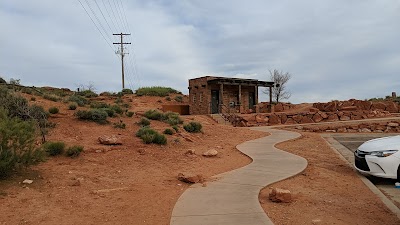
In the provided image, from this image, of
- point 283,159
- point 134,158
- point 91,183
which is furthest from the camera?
point 283,159

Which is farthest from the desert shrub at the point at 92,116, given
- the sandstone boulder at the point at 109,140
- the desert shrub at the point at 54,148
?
the desert shrub at the point at 54,148

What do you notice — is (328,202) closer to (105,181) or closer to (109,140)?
(105,181)

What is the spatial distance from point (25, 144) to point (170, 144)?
548 centimetres

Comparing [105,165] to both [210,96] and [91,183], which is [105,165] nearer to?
[91,183]

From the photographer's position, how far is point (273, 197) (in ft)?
20.0

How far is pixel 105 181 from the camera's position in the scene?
745 cm

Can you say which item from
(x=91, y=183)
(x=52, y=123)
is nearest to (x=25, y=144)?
(x=91, y=183)

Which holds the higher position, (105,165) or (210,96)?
(210,96)

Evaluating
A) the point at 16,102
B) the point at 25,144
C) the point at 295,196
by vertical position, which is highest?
the point at 16,102

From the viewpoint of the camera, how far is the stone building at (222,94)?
33.8 meters

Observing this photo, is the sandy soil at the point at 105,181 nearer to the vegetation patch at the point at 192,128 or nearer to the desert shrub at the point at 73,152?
the desert shrub at the point at 73,152

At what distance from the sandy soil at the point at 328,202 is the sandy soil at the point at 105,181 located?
1.81 metres

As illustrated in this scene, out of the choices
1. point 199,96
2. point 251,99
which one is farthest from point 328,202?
point 251,99

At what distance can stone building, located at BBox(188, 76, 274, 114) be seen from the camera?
1330 inches
